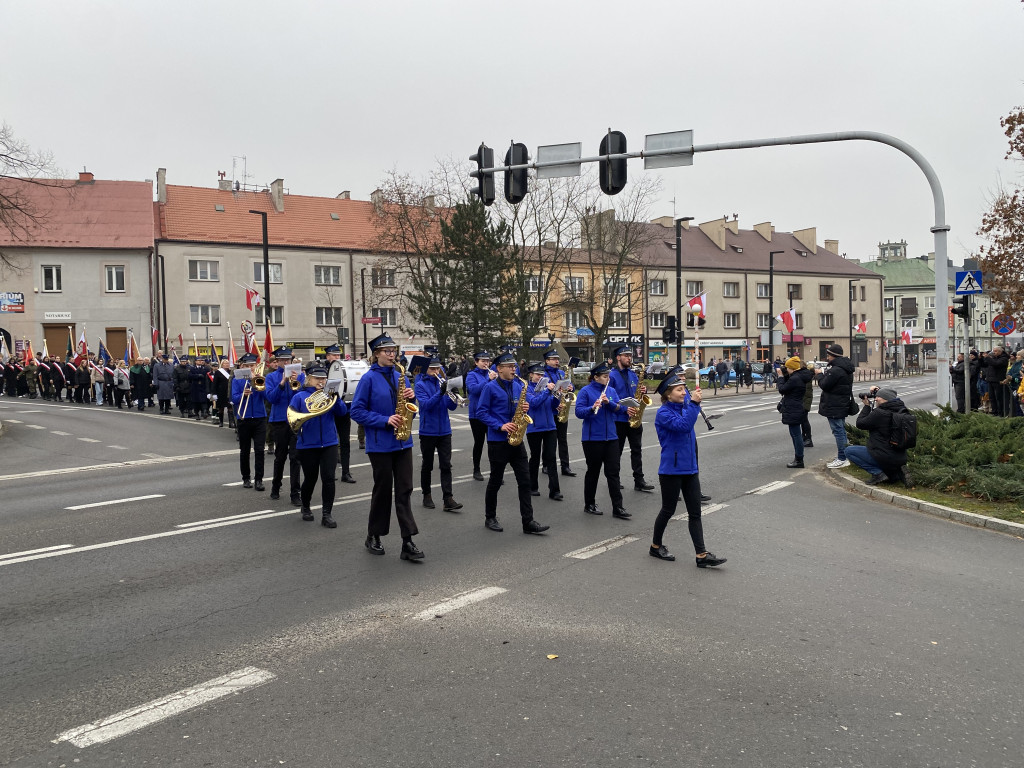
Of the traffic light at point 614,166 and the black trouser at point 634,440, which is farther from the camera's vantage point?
the traffic light at point 614,166

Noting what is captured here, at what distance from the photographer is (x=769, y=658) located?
4836 mm

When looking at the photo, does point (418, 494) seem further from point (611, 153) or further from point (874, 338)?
point (874, 338)

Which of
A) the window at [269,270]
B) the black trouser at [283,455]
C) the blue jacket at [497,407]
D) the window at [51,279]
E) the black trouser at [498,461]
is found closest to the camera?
the black trouser at [498,461]

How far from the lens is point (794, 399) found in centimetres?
1334

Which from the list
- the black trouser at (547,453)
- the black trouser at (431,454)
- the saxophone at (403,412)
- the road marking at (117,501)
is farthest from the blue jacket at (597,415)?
the road marking at (117,501)

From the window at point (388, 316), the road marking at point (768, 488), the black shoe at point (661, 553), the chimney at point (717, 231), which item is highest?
the chimney at point (717, 231)

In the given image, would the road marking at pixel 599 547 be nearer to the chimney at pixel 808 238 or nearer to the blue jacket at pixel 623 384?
the blue jacket at pixel 623 384

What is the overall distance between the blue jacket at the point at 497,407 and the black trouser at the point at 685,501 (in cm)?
208

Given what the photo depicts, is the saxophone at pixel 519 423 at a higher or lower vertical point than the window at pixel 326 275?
lower

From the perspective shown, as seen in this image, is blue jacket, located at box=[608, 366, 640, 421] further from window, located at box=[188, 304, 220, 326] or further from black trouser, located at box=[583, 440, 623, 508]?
window, located at box=[188, 304, 220, 326]

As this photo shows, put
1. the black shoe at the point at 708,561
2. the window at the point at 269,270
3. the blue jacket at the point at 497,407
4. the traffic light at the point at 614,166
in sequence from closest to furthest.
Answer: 1. the black shoe at the point at 708,561
2. the blue jacket at the point at 497,407
3. the traffic light at the point at 614,166
4. the window at the point at 269,270

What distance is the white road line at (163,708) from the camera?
3852 millimetres

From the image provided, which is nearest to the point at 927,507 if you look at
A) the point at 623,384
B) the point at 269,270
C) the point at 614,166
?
the point at 623,384

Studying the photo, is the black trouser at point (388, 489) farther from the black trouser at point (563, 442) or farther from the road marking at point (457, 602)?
the black trouser at point (563, 442)
